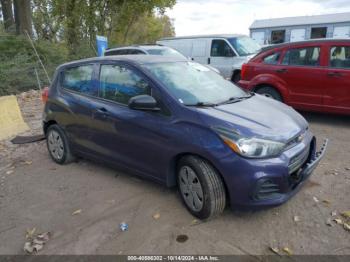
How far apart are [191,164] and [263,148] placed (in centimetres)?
73

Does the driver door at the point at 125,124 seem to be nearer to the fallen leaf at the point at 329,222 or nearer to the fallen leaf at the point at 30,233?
the fallen leaf at the point at 30,233

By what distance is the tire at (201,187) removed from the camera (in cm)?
348

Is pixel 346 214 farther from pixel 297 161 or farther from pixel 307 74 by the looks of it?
pixel 307 74

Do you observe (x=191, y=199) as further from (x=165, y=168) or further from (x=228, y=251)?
(x=228, y=251)

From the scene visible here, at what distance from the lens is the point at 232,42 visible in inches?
487

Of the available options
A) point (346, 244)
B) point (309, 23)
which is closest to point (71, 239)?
point (346, 244)

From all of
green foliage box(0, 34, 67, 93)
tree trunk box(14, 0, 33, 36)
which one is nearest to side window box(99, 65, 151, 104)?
green foliage box(0, 34, 67, 93)

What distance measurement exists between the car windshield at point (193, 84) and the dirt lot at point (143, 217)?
47.9 inches

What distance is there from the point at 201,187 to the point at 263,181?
0.61 meters

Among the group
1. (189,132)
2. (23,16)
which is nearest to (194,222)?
(189,132)

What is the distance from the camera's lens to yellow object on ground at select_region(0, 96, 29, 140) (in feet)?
25.1

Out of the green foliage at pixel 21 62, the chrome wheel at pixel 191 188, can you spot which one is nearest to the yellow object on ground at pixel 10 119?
the green foliage at pixel 21 62

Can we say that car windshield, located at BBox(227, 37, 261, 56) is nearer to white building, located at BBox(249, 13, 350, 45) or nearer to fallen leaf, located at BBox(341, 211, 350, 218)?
fallen leaf, located at BBox(341, 211, 350, 218)

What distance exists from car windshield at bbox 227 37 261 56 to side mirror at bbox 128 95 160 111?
29.3ft
